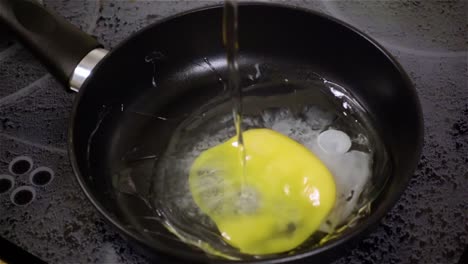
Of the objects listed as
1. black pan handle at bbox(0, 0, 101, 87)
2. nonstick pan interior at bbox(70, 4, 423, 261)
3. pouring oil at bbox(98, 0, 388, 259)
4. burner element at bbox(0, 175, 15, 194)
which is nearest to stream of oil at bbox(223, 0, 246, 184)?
pouring oil at bbox(98, 0, 388, 259)

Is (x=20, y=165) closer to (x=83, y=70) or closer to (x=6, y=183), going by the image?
(x=6, y=183)

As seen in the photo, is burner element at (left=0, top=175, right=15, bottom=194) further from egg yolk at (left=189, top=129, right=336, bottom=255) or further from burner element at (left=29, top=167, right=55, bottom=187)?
egg yolk at (left=189, top=129, right=336, bottom=255)

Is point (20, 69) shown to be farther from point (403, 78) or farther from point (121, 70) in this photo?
point (403, 78)

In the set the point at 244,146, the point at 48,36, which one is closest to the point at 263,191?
the point at 244,146

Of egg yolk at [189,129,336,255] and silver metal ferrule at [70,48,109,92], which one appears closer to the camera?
egg yolk at [189,129,336,255]

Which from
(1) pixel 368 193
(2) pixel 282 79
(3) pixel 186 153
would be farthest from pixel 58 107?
(1) pixel 368 193

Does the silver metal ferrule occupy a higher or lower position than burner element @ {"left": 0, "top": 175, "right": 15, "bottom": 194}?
higher

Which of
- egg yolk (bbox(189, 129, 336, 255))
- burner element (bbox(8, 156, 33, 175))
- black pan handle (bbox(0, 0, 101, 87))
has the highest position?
egg yolk (bbox(189, 129, 336, 255))
